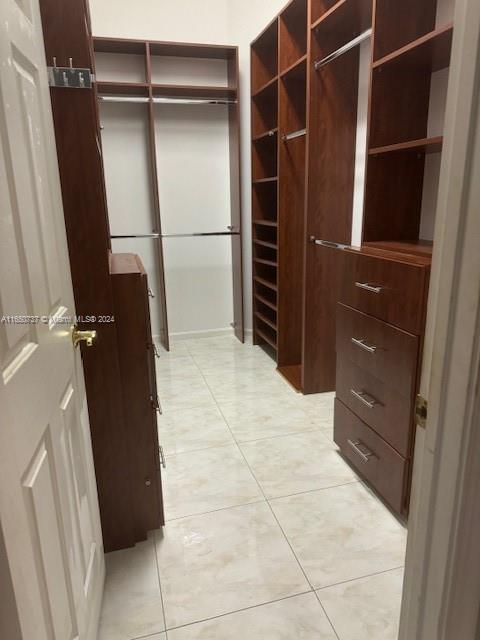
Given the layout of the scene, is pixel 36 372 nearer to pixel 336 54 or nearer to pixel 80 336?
pixel 80 336

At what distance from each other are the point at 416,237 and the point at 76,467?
1743 millimetres

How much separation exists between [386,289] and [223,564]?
117 centimetres

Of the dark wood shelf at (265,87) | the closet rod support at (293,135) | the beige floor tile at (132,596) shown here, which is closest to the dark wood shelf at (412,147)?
the closet rod support at (293,135)

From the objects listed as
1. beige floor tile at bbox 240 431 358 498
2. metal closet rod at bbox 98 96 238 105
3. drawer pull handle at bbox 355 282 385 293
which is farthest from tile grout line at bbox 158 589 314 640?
metal closet rod at bbox 98 96 238 105

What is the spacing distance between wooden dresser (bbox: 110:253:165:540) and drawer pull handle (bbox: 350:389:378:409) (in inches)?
34.6

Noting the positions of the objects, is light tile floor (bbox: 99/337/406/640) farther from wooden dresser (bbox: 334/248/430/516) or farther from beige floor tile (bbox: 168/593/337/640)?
wooden dresser (bbox: 334/248/430/516)

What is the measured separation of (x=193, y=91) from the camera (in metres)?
3.51

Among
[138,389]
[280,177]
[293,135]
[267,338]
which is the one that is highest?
[293,135]

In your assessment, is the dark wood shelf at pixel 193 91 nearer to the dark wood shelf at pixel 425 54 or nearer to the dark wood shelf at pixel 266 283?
the dark wood shelf at pixel 266 283


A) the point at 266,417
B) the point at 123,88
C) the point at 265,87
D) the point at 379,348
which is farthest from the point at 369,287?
the point at 123,88

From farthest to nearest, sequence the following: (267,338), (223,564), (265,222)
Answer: (267,338)
(265,222)
(223,564)

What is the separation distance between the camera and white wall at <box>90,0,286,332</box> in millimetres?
3293

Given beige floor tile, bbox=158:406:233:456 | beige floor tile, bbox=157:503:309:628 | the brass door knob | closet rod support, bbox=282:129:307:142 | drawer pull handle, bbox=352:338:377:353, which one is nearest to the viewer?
the brass door knob

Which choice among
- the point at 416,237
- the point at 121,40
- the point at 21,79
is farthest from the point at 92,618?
the point at 121,40
